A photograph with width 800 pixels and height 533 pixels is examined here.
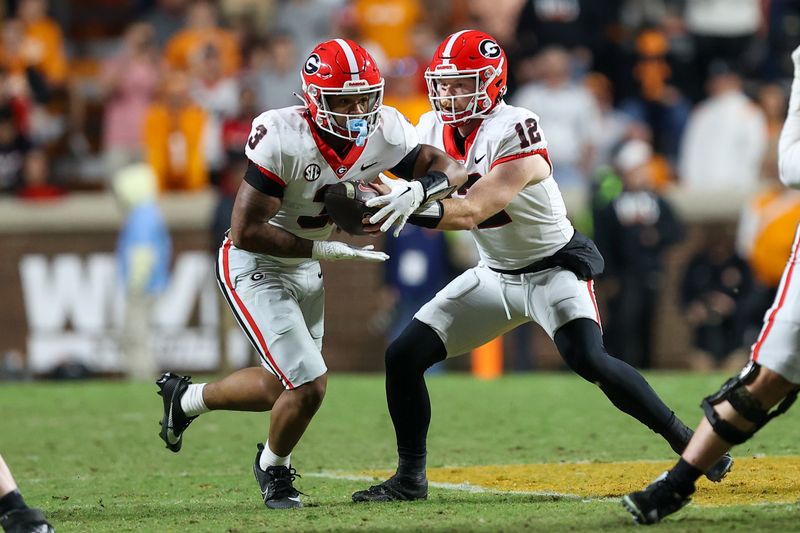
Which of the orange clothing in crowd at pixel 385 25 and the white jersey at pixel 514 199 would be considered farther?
the orange clothing in crowd at pixel 385 25

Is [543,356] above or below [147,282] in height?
below

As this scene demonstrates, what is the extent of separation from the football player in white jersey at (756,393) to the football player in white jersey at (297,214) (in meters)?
1.36

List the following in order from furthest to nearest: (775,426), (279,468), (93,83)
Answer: (93,83) < (775,426) < (279,468)

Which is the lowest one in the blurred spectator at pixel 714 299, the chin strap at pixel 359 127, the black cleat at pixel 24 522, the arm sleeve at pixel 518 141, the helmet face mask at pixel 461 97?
the blurred spectator at pixel 714 299

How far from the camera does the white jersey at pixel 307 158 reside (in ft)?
17.6

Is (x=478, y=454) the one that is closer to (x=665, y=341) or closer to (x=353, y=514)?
(x=353, y=514)

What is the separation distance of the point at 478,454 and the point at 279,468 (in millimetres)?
1788

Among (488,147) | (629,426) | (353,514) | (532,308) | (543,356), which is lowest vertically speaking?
(543,356)

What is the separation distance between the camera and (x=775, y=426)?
766 centimetres

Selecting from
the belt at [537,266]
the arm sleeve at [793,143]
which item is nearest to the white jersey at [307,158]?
the belt at [537,266]

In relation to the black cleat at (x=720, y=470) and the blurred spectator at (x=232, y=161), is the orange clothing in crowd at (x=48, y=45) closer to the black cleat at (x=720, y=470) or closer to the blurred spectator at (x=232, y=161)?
the blurred spectator at (x=232, y=161)

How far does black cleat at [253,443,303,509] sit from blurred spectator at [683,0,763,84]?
9278mm

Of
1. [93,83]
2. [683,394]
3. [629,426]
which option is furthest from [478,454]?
[93,83]

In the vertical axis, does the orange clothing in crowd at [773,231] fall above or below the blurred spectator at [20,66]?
below
